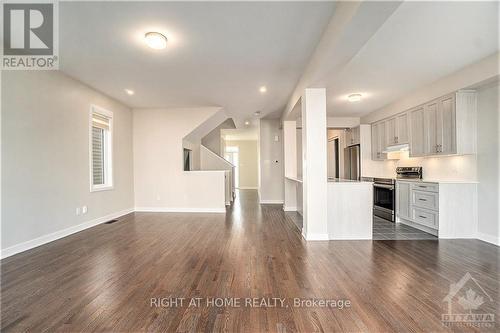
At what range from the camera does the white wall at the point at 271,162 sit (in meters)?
7.30

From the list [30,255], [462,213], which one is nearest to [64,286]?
[30,255]

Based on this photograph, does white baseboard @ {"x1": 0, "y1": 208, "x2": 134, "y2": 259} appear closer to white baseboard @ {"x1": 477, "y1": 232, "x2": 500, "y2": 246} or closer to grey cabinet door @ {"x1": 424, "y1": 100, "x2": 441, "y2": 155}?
grey cabinet door @ {"x1": 424, "y1": 100, "x2": 441, "y2": 155}

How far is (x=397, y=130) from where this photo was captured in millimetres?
4977

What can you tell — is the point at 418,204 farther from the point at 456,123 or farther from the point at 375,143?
the point at 375,143

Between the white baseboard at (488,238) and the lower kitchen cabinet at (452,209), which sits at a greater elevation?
the lower kitchen cabinet at (452,209)

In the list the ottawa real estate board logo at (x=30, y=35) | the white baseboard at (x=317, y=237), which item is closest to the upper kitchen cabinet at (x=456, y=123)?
the white baseboard at (x=317, y=237)

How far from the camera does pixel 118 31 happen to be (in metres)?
2.57

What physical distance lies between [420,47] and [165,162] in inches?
217

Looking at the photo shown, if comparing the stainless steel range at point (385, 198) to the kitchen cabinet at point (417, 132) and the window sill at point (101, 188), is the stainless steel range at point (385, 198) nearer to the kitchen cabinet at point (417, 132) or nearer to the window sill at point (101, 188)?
the kitchen cabinet at point (417, 132)

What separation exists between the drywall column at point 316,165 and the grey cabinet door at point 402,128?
2.37m

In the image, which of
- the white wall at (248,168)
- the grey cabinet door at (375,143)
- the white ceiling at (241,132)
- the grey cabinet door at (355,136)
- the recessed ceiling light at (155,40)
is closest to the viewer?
the recessed ceiling light at (155,40)

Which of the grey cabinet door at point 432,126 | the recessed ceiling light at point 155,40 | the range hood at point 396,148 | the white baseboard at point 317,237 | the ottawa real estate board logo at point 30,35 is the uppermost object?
the ottawa real estate board logo at point 30,35

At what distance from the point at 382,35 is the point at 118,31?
292 centimetres

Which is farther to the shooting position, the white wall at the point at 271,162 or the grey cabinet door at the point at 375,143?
the white wall at the point at 271,162
